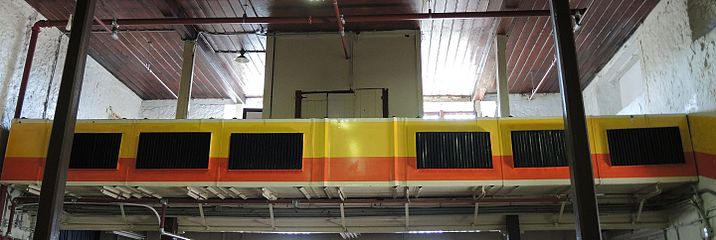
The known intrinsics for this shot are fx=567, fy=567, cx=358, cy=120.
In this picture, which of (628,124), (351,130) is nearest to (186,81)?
(351,130)

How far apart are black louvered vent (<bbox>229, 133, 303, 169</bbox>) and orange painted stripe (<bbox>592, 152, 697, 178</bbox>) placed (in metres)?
4.07

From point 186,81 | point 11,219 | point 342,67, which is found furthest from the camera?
point 342,67

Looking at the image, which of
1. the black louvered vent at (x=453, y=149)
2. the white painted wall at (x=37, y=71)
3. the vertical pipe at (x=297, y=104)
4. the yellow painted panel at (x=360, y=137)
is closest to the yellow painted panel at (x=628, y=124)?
the black louvered vent at (x=453, y=149)

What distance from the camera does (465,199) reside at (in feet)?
28.1

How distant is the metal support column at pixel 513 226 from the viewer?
899 cm

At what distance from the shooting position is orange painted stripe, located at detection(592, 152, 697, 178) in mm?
7543

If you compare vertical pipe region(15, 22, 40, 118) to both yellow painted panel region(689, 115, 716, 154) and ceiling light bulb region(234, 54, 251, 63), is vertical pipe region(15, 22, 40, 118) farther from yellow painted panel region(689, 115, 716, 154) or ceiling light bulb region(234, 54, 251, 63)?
yellow painted panel region(689, 115, 716, 154)

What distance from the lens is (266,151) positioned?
7750mm

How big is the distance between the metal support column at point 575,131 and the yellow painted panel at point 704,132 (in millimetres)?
3968

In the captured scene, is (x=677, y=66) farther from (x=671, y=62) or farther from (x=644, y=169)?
(x=644, y=169)

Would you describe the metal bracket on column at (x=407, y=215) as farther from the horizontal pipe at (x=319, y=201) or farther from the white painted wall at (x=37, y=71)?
the white painted wall at (x=37, y=71)

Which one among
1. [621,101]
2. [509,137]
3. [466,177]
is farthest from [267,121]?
[621,101]

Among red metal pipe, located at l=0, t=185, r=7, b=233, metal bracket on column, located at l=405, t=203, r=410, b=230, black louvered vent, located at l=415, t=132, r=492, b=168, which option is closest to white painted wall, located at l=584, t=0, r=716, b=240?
black louvered vent, located at l=415, t=132, r=492, b=168

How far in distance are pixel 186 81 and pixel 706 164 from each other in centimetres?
785
